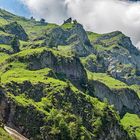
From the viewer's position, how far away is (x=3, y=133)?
443 ft
